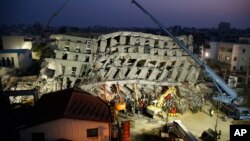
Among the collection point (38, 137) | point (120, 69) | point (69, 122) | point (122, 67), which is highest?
point (122, 67)

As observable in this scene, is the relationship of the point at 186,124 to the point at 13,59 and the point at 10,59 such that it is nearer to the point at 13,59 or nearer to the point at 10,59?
the point at 13,59

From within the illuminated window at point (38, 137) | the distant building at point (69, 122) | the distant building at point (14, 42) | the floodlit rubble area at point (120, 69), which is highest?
the distant building at point (14, 42)

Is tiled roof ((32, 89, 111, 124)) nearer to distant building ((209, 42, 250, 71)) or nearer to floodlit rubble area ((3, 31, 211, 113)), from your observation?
floodlit rubble area ((3, 31, 211, 113))

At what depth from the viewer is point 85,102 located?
21.2 meters

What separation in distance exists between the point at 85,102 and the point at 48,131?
416 cm

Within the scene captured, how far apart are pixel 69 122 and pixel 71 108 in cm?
134

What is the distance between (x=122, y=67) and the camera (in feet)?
105

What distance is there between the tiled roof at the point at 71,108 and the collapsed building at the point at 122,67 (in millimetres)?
7874

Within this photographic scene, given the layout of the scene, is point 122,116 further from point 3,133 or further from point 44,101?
point 3,133

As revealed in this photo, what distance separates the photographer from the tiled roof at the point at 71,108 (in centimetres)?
1885

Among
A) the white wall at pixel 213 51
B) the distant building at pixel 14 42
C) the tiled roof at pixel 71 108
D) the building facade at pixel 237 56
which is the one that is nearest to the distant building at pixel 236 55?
the building facade at pixel 237 56

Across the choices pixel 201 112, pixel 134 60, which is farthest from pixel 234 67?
pixel 134 60

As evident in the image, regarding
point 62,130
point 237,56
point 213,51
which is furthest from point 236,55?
point 62,130

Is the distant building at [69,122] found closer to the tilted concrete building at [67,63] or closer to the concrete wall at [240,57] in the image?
the tilted concrete building at [67,63]
